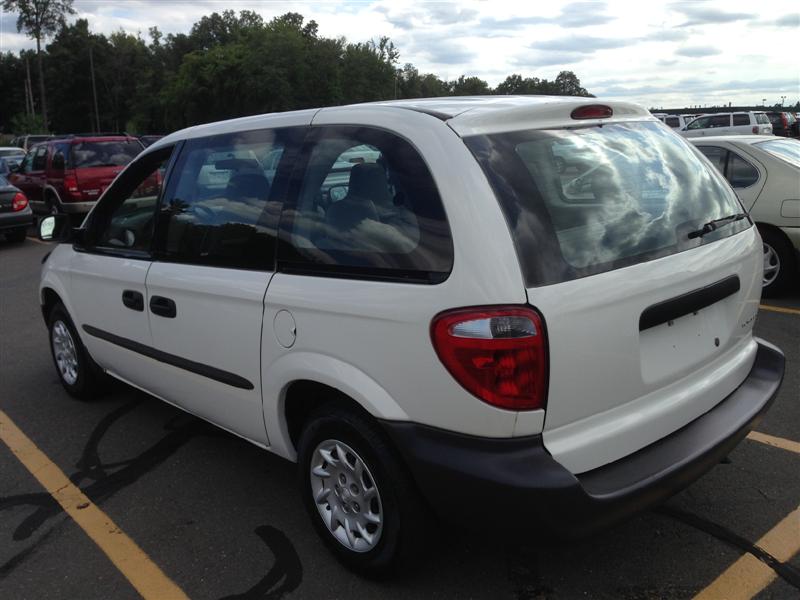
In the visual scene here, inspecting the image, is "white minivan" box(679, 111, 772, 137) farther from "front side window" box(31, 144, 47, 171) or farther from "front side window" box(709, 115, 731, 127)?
"front side window" box(31, 144, 47, 171)

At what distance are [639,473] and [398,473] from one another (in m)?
0.79

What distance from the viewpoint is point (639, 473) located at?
86.4 inches

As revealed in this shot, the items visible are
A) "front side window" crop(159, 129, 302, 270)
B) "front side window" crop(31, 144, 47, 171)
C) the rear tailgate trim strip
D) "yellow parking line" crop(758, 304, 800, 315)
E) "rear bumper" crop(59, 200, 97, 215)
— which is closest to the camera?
the rear tailgate trim strip

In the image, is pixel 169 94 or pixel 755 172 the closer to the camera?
pixel 755 172

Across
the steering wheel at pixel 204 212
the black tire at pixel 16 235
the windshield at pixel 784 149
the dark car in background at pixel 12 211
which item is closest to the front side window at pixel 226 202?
the steering wheel at pixel 204 212

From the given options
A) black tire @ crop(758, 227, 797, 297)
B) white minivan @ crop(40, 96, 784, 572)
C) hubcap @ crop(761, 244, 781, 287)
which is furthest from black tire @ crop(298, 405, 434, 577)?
hubcap @ crop(761, 244, 781, 287)

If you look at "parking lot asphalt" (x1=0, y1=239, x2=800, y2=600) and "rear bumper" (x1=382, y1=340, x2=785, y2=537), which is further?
"parking lot asphalt" (x1=0, y1=239, x2=800, y2=600)

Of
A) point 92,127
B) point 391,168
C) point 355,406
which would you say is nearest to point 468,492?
point 355,406

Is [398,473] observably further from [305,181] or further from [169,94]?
[169,94]

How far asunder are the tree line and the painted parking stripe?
6363 centimetres

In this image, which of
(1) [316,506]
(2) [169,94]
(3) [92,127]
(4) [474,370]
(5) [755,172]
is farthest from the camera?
(3) [92,127]

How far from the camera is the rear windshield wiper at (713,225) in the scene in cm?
258

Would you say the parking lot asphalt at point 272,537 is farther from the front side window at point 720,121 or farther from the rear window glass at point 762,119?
the rear window glass at point 762,119

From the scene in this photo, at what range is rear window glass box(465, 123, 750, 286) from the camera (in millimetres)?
2160
